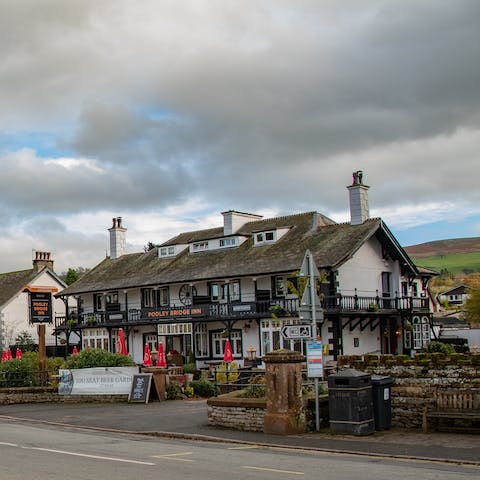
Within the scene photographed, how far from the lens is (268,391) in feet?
54.4

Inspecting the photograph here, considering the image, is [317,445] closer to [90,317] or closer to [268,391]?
[268,391]

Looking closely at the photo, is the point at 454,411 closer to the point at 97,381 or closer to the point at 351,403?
the point at 351,403

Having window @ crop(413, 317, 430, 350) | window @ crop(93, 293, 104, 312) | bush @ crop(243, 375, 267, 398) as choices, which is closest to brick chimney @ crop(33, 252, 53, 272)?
window @ crop(93, 293, 104, 312)

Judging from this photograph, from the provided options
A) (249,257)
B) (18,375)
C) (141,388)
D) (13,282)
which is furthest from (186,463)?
(13,282)

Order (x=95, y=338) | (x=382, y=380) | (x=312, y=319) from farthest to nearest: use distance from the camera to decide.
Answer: (x=95, y=338) → (x=312, y=319) → (x=382, y=380)

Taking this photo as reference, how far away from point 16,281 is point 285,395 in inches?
1845

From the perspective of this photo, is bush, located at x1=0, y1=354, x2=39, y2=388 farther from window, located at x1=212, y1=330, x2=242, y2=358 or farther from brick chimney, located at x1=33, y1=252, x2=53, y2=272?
brick chimney, located at x1=33, y1=252, x2=53, y2=272

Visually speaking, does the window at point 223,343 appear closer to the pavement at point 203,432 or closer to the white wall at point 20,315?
the pavement at point 203,432

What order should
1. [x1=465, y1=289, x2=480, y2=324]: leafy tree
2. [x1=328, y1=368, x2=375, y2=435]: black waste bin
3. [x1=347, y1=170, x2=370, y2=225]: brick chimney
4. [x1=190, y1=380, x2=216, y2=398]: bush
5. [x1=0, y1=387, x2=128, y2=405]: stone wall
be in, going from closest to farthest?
[x1=328, y1=368, x2=375, y2=435]: black waste bin → [x1=0, y1=387, x2=128, y2=405]: stone wall → [x1=190, y1=380, x2=216, y2=398]: bush → [x1=347, y1=170, x2=370, y2=225]: brick chimney → [x1=465, y1=289, x2=480, y2=324]: leafy tree

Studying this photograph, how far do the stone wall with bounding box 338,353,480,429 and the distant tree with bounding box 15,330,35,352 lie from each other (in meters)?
41.9

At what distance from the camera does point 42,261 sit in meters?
59.2

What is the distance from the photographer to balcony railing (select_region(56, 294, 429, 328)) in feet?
129

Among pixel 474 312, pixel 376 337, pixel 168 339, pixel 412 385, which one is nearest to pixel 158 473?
pixel 412 385

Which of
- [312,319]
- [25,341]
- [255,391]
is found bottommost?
[255,391]
